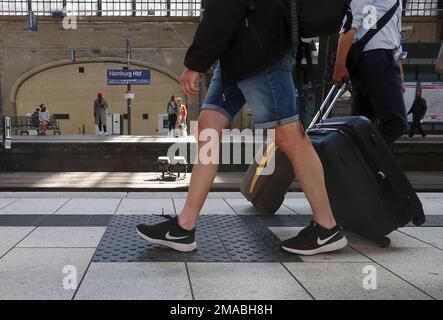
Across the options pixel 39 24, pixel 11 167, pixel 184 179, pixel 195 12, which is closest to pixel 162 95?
pixel 195 12

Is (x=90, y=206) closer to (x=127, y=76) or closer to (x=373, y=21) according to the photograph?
(x=373, y=21)

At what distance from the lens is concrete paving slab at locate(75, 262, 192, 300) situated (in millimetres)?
1822

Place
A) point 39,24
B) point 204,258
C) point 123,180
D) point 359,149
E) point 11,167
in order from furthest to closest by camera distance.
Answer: point 39,24 → point 11,167 → point 123,180 → point 359,149 → point 204,258

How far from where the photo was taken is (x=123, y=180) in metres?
8.45

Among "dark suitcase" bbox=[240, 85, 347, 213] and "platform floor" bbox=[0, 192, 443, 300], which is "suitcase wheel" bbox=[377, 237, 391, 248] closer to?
"platform floor" bbox=[0, 192, 443, 300]

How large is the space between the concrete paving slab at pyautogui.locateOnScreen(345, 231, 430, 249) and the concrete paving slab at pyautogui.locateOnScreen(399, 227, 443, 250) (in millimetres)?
68

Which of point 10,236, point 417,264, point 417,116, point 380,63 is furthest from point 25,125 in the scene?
point 417,264

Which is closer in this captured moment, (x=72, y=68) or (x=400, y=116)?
(x=400, y=116)

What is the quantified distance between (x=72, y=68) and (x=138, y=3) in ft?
19.8

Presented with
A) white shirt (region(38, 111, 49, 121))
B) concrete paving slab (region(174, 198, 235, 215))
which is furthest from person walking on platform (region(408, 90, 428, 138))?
white shirt (region(38, 111, 49, 121))

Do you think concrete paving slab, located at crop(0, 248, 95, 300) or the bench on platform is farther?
the bench on platform

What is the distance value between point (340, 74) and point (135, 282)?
1.99m

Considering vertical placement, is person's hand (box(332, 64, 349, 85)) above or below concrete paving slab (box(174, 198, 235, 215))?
above

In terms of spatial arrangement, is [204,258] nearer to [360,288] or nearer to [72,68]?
[360,288]
